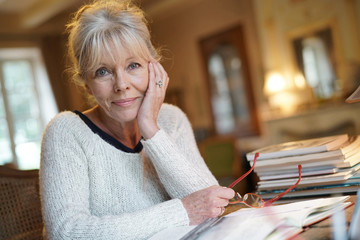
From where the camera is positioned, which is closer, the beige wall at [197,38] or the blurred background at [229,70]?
the blurred background at [229,70]

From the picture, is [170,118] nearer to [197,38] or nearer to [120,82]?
[120,82]

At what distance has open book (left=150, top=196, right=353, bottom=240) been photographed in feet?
2.53

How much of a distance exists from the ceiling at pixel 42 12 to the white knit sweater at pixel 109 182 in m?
5.83

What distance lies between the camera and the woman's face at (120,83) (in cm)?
123

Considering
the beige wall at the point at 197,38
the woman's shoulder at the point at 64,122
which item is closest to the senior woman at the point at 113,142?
the woman's shoulder at the point at 64,122

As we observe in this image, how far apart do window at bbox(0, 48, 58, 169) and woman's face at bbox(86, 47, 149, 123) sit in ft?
20.6

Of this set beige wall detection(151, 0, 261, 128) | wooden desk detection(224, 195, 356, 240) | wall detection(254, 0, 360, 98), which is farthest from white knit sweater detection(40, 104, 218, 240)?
beige wall detection(151, 0, 261, 128)

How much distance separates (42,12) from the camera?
6.98 metres

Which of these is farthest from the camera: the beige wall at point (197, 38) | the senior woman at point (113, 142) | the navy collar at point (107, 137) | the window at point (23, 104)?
the window at point (23, 104)

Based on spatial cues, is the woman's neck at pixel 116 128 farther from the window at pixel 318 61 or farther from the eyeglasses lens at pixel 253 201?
the window at pixel 318 61

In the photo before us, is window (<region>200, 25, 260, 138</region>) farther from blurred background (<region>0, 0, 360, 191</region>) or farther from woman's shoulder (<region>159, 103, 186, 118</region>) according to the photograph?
woman's shoulder (<region>159, 103, 186, 118</region>)

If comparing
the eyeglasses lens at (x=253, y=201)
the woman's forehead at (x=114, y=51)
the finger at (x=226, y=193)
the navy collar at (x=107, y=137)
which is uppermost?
the woman's forehead at (x=114, y=51)

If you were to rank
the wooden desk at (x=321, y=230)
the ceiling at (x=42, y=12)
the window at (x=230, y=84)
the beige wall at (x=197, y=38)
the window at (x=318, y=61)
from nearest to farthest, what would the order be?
the wooden desk at (x=321, y=230)
the window at (x=318, y=61)
the beige wall at (x=197, y=38)
the window at (x=230, y=84)
the ceiling at (x=42, y=12)

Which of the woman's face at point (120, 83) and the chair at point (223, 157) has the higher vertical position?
the woman's face at point (120, 83)
